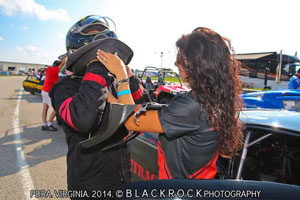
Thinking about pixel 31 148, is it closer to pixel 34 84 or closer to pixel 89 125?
pixel 89 125

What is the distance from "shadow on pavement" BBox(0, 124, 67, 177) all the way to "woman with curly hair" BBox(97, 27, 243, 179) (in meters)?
3.19

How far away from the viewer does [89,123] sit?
98cm

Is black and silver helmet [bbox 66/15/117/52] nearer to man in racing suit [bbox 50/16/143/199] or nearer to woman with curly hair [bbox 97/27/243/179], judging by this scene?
man in racing suit [bbox 50/16/143/199]

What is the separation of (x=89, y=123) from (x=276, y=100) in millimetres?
4715

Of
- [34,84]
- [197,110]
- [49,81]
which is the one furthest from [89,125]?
[34,84]

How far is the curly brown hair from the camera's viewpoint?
1103 mm

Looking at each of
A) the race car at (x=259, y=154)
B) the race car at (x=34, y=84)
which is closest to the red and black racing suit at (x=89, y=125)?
the race car at (x=259, y=154)

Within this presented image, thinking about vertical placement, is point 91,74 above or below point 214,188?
above

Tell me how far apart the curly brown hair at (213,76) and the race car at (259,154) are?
29.9 inches

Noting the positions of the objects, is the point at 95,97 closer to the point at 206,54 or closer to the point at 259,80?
the point at 206,54

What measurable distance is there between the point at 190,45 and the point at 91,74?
0.53 metres

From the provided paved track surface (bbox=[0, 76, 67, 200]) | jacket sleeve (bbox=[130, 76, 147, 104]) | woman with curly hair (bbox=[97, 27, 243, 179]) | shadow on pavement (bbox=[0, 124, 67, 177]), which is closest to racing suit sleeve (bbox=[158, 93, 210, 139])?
woman with curly hair (bbox=[97, 27, 243, 179])

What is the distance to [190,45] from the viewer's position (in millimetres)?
1155

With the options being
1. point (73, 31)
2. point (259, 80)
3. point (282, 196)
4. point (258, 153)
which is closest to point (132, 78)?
point (73, 31)
